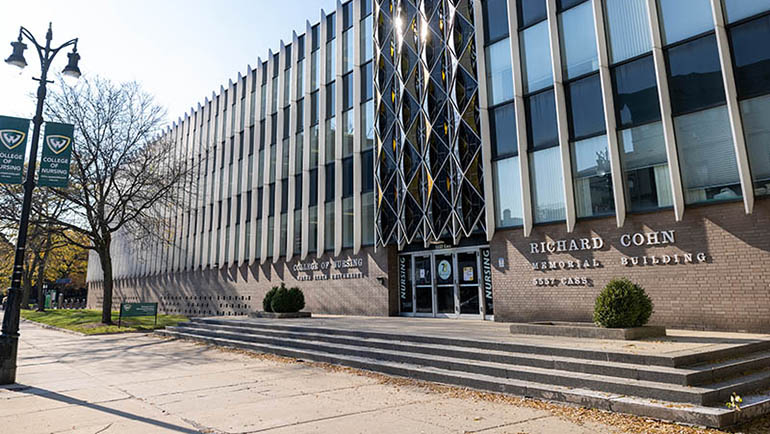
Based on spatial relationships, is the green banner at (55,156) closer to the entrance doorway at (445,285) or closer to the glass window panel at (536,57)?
the entrance doorway at (445,285)

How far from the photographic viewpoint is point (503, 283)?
16500 millimetres

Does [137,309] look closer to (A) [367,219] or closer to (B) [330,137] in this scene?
(A) [367,219]

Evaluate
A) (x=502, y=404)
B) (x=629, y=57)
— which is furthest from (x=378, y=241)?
(x=502, y=404)

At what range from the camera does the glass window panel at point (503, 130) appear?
1695 centimetres

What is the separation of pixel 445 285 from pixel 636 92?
9.70 metres

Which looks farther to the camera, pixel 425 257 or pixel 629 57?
pixel 425 257

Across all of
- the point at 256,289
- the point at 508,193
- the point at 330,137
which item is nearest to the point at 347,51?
the point at 330,137

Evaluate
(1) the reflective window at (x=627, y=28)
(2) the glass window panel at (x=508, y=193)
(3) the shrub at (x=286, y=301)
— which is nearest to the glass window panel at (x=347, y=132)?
(3) the shrub at (x=286, y=301)

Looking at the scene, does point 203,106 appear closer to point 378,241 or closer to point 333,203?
point 333,203

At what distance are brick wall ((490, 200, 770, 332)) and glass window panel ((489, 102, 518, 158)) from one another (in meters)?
3.13

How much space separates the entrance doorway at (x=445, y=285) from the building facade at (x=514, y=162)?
0.07m

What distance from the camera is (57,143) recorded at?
11242 millimetres

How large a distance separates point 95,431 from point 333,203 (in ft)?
60.3

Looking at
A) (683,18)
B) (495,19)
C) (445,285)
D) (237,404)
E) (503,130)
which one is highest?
(495,19)
